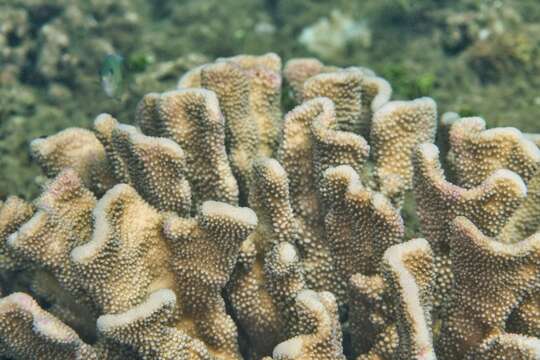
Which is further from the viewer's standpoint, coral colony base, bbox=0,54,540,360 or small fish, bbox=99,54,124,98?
small fish, bbox=99,54,124,98

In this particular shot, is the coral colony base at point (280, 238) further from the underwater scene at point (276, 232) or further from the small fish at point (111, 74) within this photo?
the small fish at point (111, 74)

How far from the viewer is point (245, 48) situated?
7.60m

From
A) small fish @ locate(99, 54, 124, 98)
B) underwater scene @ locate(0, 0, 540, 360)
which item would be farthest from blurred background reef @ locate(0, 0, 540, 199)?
underwater scene @ locate(0, 0, 540, 360)

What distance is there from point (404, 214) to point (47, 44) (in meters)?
5.81

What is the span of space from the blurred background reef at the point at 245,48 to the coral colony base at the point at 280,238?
182 centimetres

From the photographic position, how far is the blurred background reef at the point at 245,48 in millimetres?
5617

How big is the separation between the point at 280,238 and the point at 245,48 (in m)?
5.29

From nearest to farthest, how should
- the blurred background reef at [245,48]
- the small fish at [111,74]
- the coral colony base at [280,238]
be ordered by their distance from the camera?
the coral colony base at [280,238], the small fish at [111,74], the blurred background reef at [245,48]

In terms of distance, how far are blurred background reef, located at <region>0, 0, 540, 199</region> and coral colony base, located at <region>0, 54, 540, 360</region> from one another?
1822 millimetres

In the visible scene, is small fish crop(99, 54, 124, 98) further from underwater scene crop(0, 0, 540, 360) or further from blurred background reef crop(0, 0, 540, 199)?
underwater scene crop(0, 0, 540, 360)

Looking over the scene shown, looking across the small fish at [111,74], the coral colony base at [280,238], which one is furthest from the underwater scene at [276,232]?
the small fish at [111,74]

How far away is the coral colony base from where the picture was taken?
2391mm

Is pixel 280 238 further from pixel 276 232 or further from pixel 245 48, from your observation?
pixel 245 48

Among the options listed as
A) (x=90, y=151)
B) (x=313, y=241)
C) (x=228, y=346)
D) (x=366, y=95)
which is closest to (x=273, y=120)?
(x=366, y=95)
